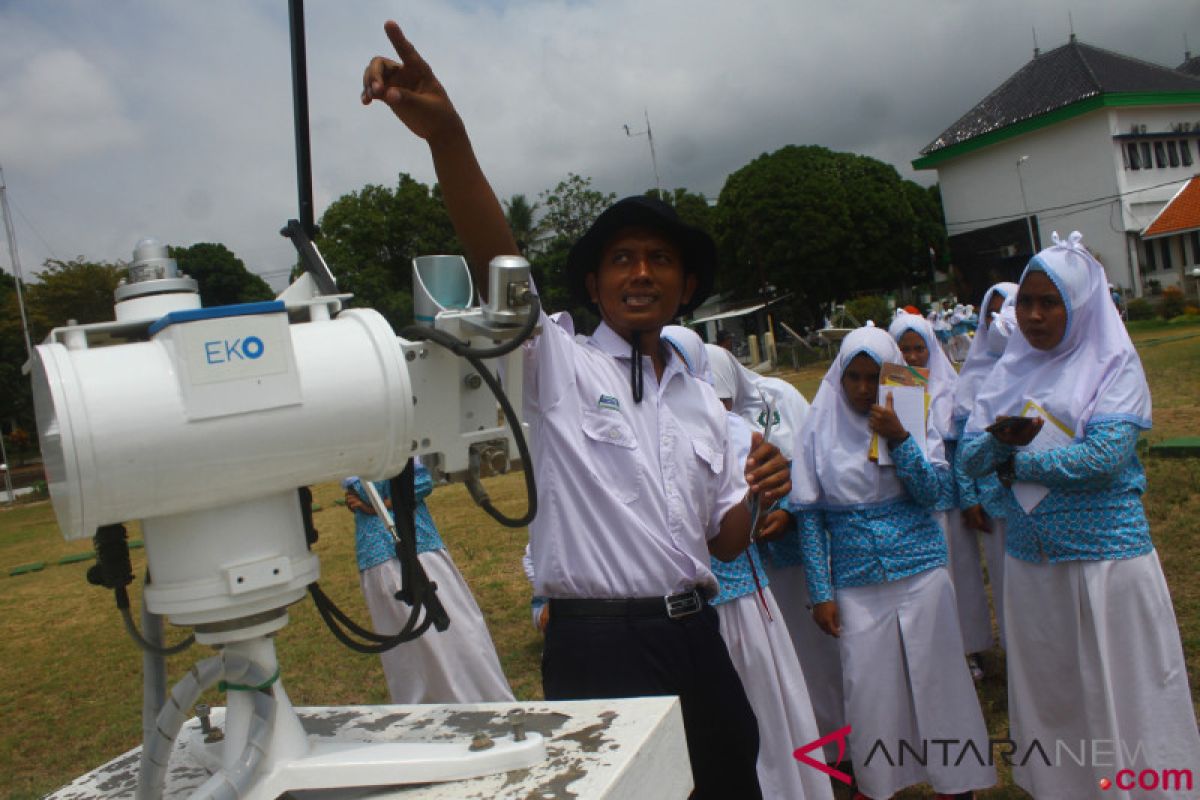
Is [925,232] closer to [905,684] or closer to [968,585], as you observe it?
[968,585]

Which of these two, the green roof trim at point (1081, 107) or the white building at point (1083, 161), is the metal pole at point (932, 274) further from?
the green roof trim at point (1081, 107)

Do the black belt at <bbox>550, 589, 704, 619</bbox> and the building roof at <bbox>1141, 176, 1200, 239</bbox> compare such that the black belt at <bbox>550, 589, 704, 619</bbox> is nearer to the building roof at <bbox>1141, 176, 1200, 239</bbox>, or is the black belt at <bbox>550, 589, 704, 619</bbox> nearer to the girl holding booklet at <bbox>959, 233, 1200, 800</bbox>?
the girl holding booklet at <bbox>959, 233, 1200, 800</bbox>

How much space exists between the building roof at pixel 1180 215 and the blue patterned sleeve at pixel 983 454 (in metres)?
31.4

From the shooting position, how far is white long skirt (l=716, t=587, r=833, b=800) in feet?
9.73

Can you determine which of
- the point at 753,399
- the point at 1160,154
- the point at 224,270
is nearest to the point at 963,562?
the point at 753,399

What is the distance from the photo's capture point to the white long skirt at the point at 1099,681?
2926 millimetres

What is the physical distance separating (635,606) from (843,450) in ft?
5.89

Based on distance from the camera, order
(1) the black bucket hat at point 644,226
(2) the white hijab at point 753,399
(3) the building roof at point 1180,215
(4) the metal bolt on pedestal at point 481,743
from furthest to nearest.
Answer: (3) the building roof at point 1180,215 → (2) the white hijab at point 753,399 → (1) the black bucket hat at point 644,226 → (4) the metal bolt on pedestal at point 481,743

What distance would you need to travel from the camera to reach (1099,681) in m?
3.04

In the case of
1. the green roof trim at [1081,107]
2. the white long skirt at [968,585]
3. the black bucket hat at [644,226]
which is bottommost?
the white long skirt at [968,585]

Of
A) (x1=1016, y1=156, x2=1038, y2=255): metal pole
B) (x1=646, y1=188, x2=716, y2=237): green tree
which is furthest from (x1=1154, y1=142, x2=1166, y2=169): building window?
(x1=646, y1=188, x2=716, y2=237): green tree

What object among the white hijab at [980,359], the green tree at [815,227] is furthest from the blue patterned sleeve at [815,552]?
the green tree at [815,227]

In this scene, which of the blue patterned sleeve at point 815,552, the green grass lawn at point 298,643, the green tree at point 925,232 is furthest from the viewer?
the green tree at point 925,232

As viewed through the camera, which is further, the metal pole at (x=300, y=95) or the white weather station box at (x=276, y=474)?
the metal pole at (x=300, y=95)
